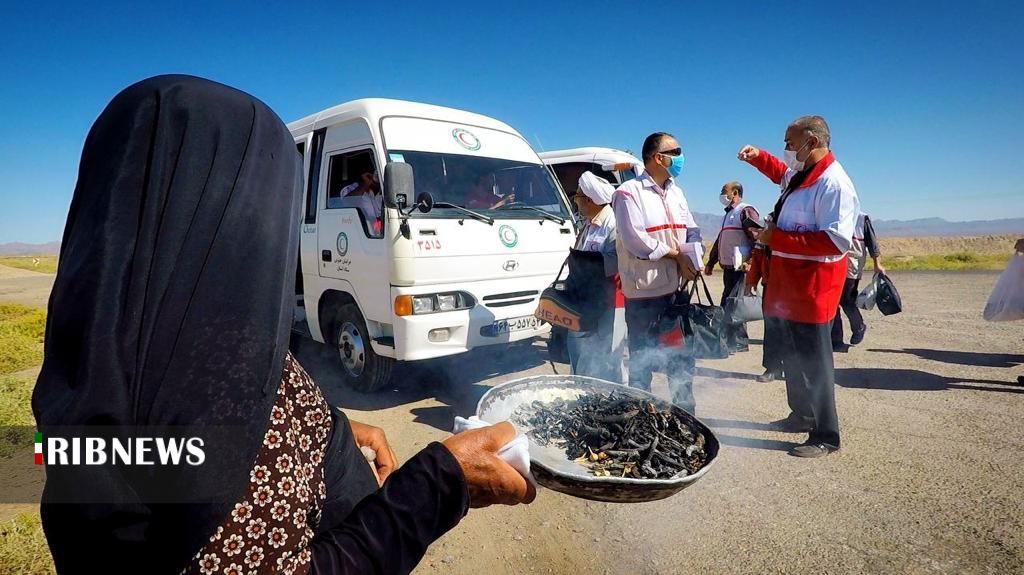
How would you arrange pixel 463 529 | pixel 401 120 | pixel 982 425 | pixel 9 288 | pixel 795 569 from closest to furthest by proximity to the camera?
pixel 795 569, pixel 463 529, pixel 982 425, pixel 401 120, pixel 9 288

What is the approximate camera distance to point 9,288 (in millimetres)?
18672

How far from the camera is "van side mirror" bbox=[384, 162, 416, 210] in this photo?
4332 mm

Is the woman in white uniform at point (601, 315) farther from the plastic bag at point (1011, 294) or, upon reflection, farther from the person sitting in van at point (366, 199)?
the plastic bag at point (1011, 294)

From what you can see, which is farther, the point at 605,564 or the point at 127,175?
the point at 605,564

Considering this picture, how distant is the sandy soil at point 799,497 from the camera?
2684 mm

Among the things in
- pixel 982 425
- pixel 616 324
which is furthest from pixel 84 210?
pixel 982 425

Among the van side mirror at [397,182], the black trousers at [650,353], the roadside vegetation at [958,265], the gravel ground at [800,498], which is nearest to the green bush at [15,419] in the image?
the gravel ground at [800,498]

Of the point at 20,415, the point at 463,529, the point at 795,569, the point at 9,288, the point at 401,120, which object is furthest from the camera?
the point at 9,288

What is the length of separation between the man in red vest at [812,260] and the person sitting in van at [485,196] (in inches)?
108

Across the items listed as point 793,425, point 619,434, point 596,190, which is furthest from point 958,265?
point 619,434

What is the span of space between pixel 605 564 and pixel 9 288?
82.1ft

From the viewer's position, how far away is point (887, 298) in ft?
20.5

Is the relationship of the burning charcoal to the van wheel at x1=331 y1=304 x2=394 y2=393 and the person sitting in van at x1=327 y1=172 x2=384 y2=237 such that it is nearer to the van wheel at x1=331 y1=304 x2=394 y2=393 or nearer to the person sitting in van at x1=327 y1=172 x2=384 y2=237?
the person sitting in van at x1=327 y1=172 x2=384 y2=237

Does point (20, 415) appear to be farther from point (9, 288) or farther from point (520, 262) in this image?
point (9, 288)
